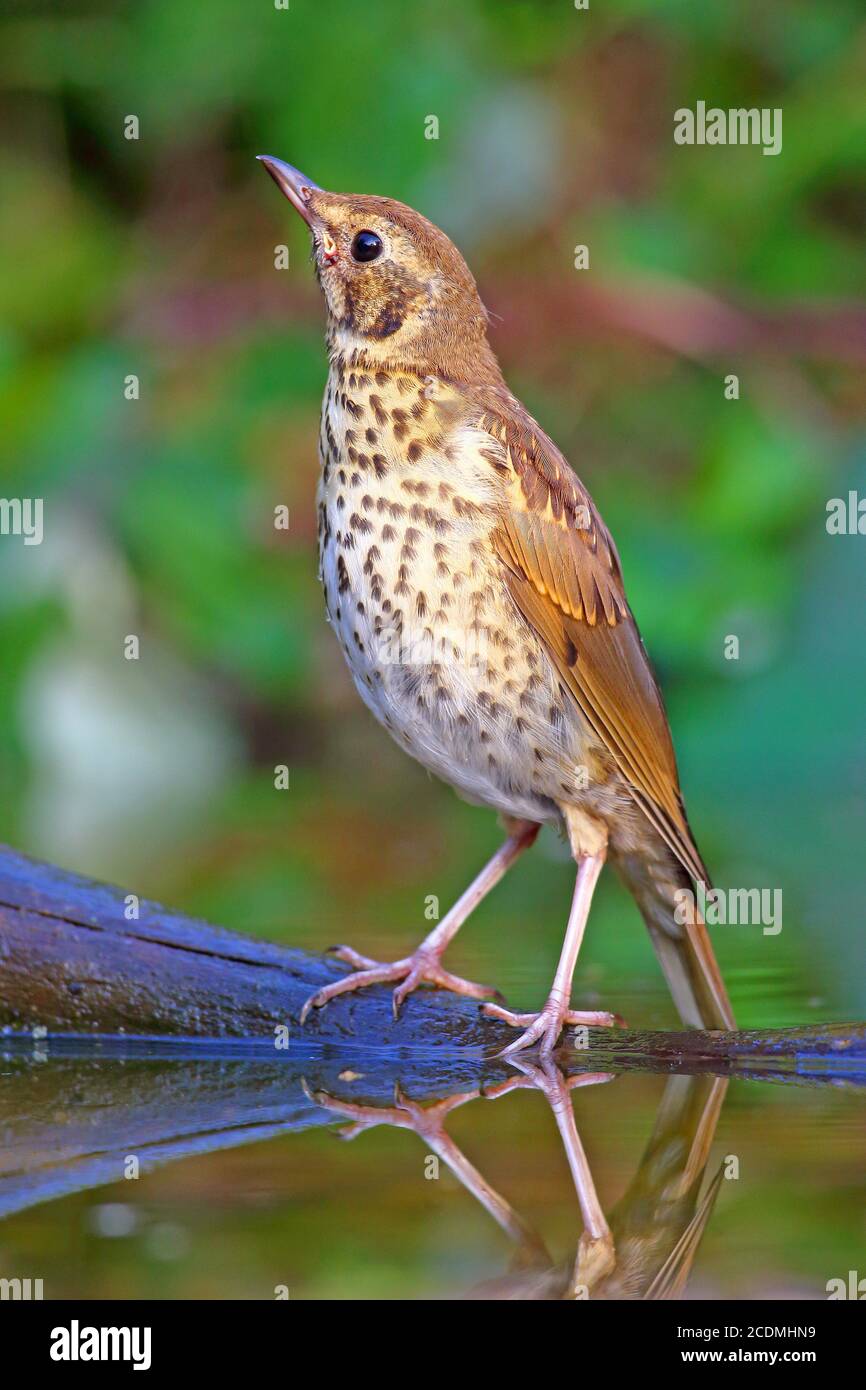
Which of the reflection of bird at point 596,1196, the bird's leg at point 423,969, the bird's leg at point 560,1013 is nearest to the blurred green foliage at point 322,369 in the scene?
the bird's leg at point 423,969

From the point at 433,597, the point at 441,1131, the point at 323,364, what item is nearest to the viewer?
the point at 441,1131

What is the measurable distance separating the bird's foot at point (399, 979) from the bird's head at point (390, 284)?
1198 millimetres

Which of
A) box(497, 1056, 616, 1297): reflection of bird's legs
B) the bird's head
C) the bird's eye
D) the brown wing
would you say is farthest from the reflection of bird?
the bird's eye

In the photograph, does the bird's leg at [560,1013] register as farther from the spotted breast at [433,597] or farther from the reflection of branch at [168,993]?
the spotted breast at [433,597]

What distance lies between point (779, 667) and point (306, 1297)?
20.7ft

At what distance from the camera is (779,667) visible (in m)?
8.41

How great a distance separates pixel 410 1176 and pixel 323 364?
641 centimetres

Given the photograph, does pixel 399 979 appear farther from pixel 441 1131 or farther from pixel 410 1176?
pixel 410 1176

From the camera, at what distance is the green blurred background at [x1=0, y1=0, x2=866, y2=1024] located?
8453mm

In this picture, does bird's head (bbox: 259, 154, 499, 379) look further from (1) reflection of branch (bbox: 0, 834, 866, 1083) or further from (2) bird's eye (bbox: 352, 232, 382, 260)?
(1) reflection of branch (bbox: 0, 834, 866, 1083)

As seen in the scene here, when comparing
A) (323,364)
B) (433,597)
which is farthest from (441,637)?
(323,364)

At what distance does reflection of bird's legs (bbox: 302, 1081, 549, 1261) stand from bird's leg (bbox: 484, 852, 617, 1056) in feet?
0.72

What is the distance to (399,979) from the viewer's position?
→ 379 cm

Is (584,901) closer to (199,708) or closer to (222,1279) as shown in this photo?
(222,1279)
